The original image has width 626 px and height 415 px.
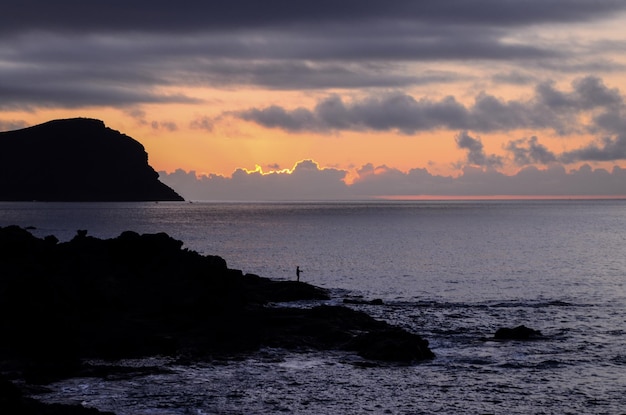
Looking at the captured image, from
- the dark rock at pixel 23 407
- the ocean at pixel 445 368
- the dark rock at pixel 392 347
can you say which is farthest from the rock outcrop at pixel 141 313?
the dark rock at pixel 23 407

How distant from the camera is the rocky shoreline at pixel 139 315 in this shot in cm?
3906

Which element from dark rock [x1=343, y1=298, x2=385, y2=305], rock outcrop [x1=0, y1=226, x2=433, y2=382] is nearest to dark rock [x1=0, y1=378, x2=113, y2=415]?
rock outcrop [x1=0, y1=226, x2=433, y2=382]

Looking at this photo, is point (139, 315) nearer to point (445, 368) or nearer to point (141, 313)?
point (141, 313)

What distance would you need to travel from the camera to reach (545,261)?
4336 inches

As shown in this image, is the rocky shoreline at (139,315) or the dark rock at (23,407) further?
the rocky shoreline at (139,315)

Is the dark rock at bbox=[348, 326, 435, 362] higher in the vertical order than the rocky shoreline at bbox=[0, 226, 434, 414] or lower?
lower

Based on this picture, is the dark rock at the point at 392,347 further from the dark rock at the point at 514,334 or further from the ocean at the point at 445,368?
the dark rock at the point at 514,334

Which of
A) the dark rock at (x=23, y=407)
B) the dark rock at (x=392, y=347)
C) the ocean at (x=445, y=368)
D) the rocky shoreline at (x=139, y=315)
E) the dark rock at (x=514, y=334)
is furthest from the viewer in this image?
the dark rock at (x=514, y=334)

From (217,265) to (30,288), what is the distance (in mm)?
16416

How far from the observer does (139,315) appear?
1906 inches

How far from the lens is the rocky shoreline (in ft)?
128

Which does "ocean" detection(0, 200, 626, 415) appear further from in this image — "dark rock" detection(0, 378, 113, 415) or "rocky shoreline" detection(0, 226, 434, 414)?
"dark rock" detection(0, 378, 113, 415)

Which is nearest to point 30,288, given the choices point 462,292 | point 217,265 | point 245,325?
point 245,325

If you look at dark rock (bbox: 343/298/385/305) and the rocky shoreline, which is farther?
dark rock (bbox: 343/298/385/305)
